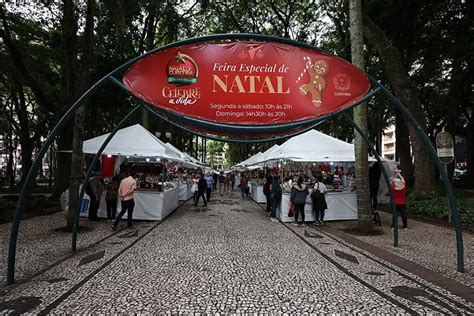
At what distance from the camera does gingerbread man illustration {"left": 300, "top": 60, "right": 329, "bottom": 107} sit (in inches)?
205

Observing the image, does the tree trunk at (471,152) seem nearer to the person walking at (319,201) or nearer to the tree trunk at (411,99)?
the tree trunk at (411,99)

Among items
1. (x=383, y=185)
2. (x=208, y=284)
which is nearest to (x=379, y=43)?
(x=383, y=185)

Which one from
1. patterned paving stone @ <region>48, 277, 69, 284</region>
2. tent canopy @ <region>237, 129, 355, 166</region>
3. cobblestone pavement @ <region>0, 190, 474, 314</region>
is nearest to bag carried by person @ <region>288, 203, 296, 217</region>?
tent canopy @ <region>237, 129, 355, 166</region>

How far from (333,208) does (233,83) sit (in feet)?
25.6

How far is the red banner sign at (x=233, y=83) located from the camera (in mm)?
5043

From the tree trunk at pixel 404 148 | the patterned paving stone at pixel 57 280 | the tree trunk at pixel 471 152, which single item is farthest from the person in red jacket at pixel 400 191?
the tree trunk at pixel 471 152

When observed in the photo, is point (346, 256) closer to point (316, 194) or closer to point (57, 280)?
point (316, 194)

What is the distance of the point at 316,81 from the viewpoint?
5273 millimetres

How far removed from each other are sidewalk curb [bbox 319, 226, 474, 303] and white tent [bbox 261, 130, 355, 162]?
11.7 ft

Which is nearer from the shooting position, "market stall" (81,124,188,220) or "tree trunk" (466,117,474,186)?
"market stall" (81,124,188,220)

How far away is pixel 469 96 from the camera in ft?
71.2

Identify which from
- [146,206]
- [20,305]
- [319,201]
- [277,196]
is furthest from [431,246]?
[146,206]

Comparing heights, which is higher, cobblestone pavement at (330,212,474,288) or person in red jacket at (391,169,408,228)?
person in red jacket at (391,169,408,228)

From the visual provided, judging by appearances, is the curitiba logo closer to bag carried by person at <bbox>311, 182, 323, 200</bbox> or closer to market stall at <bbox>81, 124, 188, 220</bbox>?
market stall at <bbox>81, 124, 188, 220</bbox>
